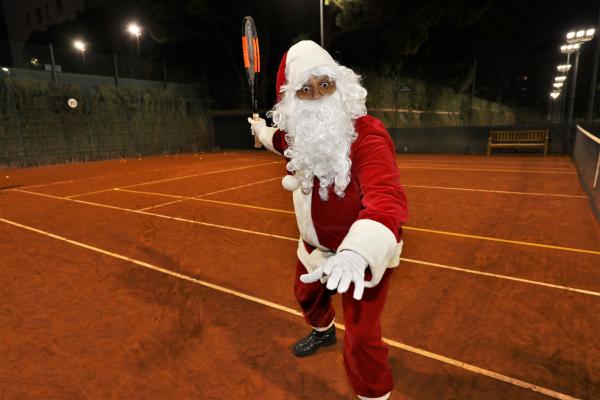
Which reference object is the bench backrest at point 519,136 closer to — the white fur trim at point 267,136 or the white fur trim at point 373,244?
the white fur trim at point 267,136

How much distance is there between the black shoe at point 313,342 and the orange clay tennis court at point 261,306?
3.3 inches

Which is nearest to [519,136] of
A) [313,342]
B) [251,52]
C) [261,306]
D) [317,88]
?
[251,52]

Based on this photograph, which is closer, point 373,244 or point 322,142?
point 373,244

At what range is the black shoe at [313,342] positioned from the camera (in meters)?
2.86

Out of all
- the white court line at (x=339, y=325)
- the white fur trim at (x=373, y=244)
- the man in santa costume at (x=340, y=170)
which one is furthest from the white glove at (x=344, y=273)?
the white court line at (x=339, y=325)

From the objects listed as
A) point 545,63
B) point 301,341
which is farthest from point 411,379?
point 545,63

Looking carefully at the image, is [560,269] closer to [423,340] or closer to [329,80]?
[423,340]

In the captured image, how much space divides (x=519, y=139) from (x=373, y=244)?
55.7ft

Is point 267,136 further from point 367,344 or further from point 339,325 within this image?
point 339,325

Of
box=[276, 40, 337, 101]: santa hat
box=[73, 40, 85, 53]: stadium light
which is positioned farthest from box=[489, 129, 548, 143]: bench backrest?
box=[73, 40, 85, 53]: stadium light

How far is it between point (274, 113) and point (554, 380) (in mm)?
2645

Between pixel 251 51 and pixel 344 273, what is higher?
pixel 251 51

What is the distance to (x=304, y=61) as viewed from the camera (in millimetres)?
2123

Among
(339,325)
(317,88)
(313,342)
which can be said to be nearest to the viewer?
(317,88)
